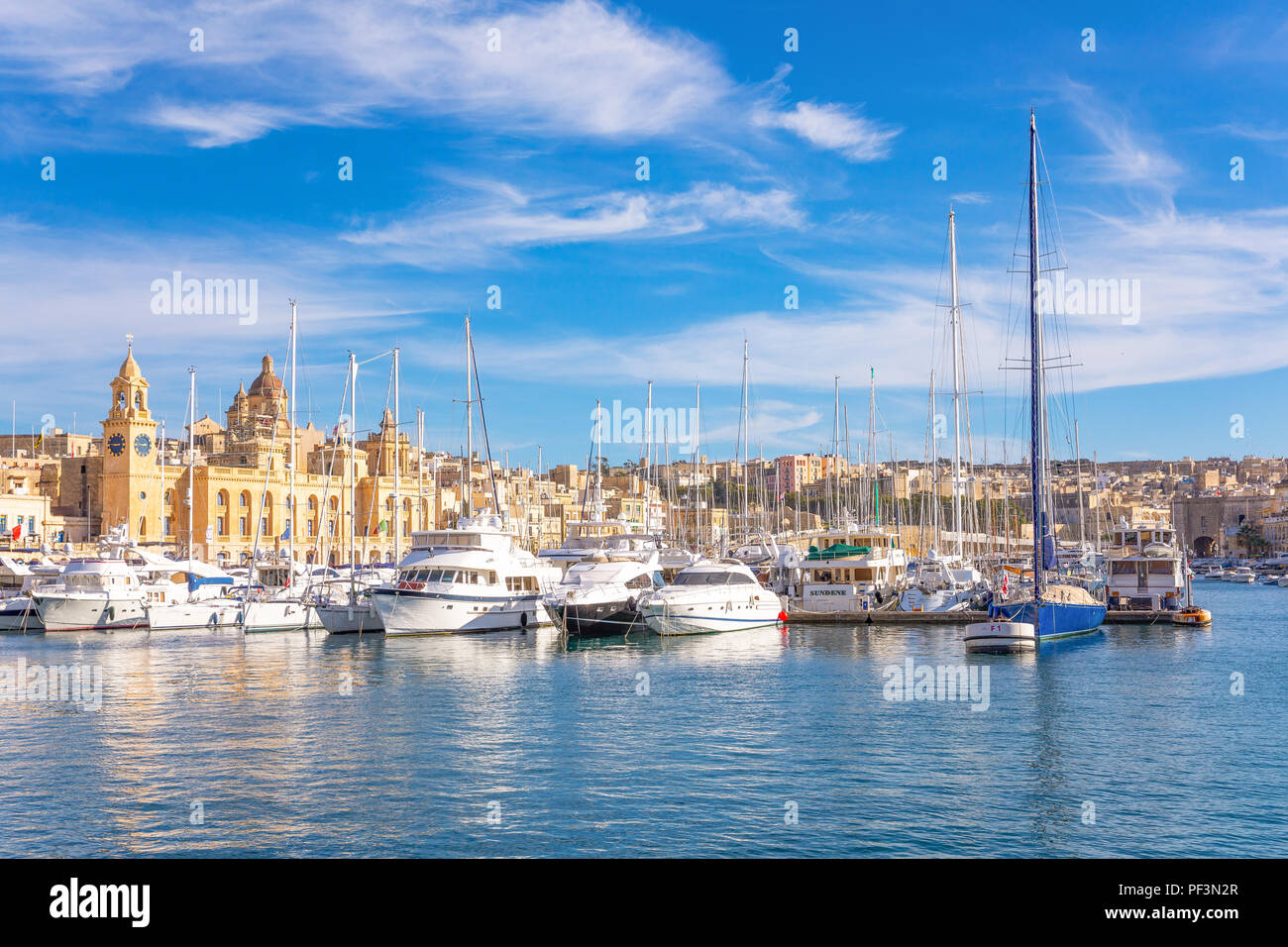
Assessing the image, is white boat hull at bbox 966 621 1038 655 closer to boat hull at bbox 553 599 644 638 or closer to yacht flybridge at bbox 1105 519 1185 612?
boat hull at bbox 553 599 644 638

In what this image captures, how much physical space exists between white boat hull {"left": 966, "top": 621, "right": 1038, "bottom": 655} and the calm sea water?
599 mm

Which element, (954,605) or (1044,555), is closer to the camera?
(1044,555)

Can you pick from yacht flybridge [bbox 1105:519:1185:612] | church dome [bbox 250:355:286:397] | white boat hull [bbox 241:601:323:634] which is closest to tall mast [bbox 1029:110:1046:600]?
yacht flybridge [bbox 1105:519:1185:612]

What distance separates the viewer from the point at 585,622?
37.5 meters

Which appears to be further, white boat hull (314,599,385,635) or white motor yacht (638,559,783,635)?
white boat hull (314,599,385,635)

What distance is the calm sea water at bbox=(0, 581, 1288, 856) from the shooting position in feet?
42.5

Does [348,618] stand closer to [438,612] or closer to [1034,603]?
→ [438,612]

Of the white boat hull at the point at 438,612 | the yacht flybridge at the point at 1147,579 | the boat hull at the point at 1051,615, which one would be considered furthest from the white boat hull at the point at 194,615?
the yacht flybridge at the point at 1147,579

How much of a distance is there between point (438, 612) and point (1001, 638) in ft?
60.8

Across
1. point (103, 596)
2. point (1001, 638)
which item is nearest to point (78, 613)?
point (103, 596)
